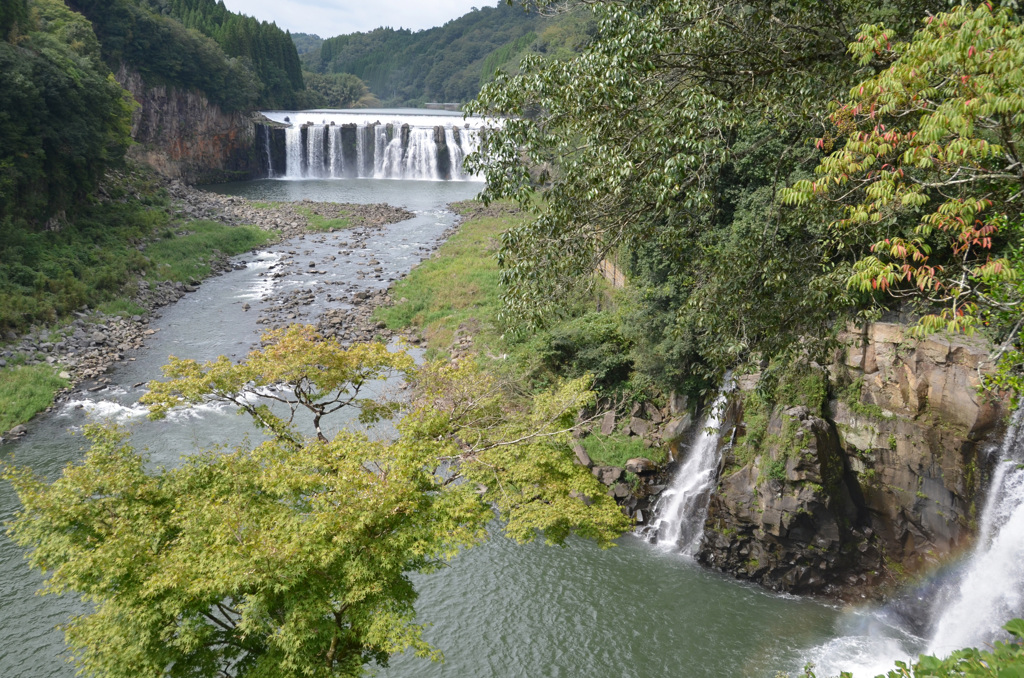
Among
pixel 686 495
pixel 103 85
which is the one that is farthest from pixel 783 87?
pixel 103 85

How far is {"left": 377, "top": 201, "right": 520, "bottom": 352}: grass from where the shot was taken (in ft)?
98.0

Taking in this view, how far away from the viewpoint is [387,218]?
181ft

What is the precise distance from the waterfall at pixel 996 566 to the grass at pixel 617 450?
24.8 ft

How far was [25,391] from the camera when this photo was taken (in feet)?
75.0

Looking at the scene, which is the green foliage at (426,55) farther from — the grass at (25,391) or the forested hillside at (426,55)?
the grass at (25,391)

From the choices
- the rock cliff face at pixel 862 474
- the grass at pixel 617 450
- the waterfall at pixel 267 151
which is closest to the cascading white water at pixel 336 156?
the waterfall at pixel 267 151

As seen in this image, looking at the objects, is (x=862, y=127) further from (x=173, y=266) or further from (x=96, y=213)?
(x=96, y=213)

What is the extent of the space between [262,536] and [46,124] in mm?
34057

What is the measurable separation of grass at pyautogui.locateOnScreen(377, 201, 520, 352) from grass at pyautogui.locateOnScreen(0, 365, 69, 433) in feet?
44.8

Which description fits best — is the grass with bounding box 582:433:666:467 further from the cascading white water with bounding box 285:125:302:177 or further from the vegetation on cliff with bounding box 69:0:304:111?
the cascading white water with bounding box 285:125:302:177

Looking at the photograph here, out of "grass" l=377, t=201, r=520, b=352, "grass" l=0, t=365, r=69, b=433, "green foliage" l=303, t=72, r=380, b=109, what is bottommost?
"grass" l=0, t=365, r=69, b=433

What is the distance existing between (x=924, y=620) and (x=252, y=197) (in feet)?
203

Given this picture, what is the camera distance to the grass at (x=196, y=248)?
3744cm

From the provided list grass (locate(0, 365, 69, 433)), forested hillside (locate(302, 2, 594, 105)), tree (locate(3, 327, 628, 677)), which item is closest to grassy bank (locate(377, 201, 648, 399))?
tree (locate(3, 327, 628, 677))
